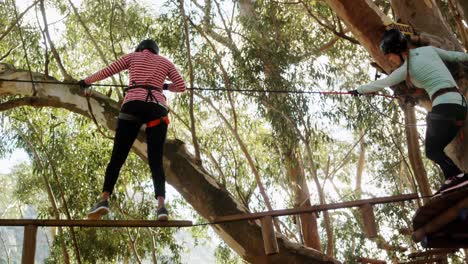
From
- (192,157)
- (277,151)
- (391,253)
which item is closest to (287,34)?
(277,151)

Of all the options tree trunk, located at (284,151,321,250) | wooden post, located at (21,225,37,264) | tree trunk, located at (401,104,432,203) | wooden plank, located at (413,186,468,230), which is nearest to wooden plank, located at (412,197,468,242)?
wooden plank, located at (413,186,468,230)

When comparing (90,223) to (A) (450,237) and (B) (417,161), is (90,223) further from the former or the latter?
(B) (417,161)

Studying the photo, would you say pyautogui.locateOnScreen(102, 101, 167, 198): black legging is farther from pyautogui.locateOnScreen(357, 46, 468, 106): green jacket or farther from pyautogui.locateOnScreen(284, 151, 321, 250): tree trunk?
pyautogui.locateOnScreen(284, 151, 321, 250): tree trunk

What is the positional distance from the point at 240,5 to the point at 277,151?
8.41ft

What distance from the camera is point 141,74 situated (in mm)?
3348

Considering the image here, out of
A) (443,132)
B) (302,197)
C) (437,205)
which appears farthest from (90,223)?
(302,197)

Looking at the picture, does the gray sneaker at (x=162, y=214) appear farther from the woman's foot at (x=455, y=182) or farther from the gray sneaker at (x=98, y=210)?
the woman's foot at (x=455, y=182)

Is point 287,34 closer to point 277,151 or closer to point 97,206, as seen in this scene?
point 277,151

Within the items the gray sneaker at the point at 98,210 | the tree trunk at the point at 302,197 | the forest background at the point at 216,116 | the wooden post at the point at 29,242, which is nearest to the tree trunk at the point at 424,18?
the forest background at the point at 216,116

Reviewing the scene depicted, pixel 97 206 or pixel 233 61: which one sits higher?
pixel 233 61

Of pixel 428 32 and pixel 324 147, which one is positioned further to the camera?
pixel 324 147

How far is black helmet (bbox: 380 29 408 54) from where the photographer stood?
3.16 meters

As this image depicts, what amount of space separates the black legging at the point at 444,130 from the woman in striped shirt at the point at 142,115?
1.67 meters

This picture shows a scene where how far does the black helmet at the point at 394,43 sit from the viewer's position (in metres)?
3.16
